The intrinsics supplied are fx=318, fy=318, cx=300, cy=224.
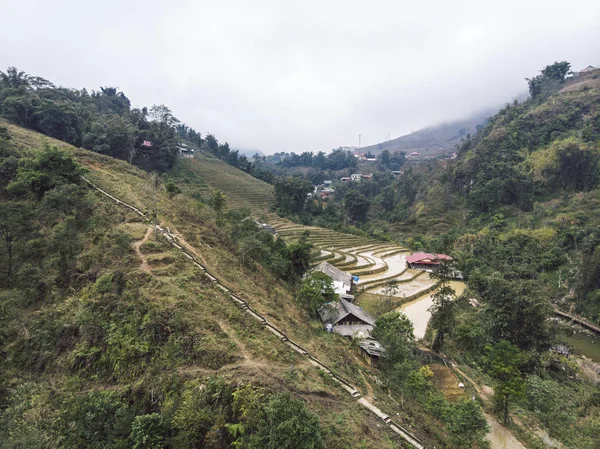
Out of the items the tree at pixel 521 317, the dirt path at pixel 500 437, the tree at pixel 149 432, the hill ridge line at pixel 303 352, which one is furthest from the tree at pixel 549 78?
the tree at pixel 149 432

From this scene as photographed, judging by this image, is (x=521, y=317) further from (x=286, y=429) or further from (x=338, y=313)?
(x=286, y=429)

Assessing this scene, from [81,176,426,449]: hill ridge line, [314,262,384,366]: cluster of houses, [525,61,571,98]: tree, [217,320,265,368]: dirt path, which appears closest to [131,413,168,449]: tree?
[217,320,265,368]: dirt path

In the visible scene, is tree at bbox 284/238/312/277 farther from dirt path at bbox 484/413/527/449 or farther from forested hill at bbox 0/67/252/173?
forested hill at bbox 0/67/252/173

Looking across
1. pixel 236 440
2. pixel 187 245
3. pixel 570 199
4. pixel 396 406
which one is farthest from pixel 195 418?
pixel 570 199

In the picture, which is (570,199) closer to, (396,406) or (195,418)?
(396,406)

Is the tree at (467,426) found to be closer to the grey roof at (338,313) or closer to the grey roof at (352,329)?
the grey roof at (352,329)

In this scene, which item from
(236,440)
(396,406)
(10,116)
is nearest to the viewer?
(236,440)
